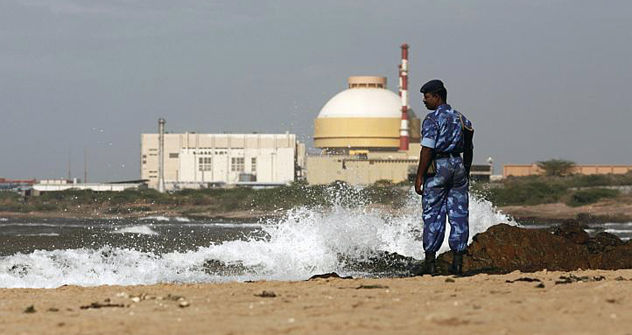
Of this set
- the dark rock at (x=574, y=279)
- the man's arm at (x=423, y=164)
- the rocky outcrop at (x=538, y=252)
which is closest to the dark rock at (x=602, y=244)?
the rocky outcrop at (x=538, y=252)

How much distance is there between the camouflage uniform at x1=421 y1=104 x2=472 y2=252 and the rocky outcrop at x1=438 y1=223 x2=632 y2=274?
3.63ft

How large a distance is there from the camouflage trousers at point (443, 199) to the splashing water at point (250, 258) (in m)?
3.89

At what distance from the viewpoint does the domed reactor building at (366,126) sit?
8325cm

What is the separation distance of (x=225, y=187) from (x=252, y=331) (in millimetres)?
78929

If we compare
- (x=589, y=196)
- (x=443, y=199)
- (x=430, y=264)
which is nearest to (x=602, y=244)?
(x=430, y=264)

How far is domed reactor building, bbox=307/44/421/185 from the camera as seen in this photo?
83250 mm

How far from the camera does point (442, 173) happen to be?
982 centimetres

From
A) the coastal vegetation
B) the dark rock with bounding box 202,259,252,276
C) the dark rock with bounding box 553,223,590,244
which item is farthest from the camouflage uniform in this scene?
the coastal vegetation

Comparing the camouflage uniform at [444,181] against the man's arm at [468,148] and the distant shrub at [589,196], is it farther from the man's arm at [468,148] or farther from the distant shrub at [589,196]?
the distant shrub at [589,196]

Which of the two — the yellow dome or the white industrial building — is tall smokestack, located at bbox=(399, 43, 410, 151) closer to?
the yellow dome

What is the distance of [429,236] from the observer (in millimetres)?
9938

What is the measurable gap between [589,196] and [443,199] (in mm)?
56223

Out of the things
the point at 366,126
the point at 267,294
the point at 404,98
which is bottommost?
the point at 267,294

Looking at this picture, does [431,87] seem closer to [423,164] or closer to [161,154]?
[423,164]
